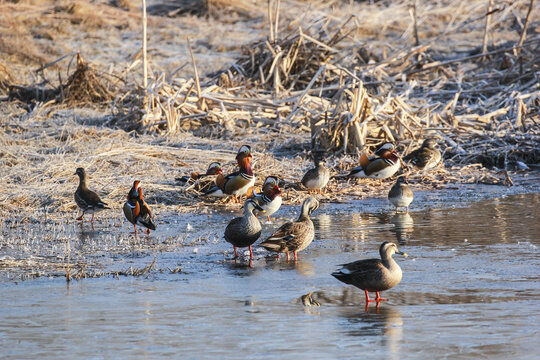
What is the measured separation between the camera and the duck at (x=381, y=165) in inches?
538

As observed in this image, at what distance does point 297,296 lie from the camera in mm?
7738

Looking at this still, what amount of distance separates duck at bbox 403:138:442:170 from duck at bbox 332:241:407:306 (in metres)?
7.16

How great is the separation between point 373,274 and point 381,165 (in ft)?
21.0

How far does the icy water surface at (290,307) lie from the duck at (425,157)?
4.21 metres

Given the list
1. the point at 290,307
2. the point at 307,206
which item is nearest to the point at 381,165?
the point at 307,206

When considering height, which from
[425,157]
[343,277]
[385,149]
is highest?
[385,149]

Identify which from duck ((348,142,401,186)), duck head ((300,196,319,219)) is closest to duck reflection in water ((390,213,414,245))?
duck head ((300,196,319,219))

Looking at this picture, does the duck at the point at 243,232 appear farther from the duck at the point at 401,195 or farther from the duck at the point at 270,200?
the duck at the point at 401,195

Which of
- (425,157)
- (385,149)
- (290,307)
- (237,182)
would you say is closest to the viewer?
(290,307)

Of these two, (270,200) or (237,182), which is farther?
(237,182)

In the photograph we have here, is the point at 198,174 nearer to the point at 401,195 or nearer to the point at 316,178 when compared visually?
the point at 316,178

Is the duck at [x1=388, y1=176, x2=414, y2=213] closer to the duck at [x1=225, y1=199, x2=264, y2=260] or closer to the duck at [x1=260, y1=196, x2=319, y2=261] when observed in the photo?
the duck at [x1=260, y1=196, x2=319, y2=261]

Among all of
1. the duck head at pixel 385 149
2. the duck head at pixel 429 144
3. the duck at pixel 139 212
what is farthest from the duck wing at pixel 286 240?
the duck head at pixel 429 144

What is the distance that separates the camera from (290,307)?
7.36 m
